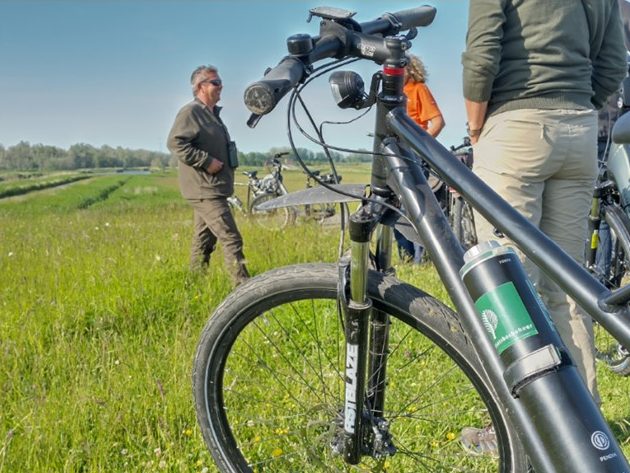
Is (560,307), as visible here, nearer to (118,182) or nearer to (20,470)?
(20,470)

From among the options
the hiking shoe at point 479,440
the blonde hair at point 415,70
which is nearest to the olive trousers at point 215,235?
the blonde hair at point 415,70

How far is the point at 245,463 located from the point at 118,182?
58157 mm

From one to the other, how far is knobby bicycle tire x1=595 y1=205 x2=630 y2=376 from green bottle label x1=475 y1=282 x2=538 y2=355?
1979 millimetres

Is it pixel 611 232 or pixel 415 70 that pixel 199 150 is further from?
pixel 611 232


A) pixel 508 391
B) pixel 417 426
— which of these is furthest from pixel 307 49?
pixel 417 426

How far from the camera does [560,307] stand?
2469mm

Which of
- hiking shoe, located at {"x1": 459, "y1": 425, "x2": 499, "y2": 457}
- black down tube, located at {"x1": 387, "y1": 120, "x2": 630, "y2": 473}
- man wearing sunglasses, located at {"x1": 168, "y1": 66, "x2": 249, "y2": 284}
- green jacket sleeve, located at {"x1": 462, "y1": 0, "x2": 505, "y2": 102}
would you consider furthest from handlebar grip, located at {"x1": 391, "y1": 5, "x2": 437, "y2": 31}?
man wearing sunglasses, located at {"x1": 168, "y1": 66, "x2": 249, "y2": 284}

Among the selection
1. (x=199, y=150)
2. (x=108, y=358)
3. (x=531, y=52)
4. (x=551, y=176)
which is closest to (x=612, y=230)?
(x=551, y=176)

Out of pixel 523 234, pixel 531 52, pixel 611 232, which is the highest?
pixel 531 52

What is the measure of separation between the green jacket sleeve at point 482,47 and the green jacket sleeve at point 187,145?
11.6 ft

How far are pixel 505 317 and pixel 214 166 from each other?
4.64 m

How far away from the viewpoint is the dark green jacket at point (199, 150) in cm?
541

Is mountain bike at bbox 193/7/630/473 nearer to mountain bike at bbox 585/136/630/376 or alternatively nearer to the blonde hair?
mountain bike at bbox 585/136/630/376

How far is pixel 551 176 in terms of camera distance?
7.85 ft
